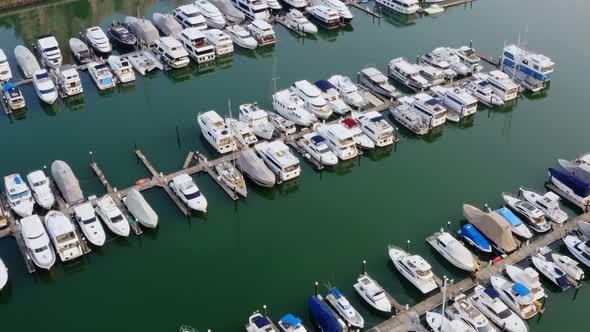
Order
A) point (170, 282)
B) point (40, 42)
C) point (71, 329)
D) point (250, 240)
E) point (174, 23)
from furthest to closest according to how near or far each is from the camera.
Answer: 1. point (174, 23)
2. point (40, 42)
3. point (250, 240)
4. point (170, 282)
5. point (71, 329)

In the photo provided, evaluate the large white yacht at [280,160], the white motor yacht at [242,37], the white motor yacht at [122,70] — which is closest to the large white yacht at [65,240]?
the large white yacht at [280,160]

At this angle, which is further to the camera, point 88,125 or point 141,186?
point 88,125

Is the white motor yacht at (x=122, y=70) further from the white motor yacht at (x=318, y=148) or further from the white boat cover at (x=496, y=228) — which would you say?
the white boat cover at (x=496, y=228)

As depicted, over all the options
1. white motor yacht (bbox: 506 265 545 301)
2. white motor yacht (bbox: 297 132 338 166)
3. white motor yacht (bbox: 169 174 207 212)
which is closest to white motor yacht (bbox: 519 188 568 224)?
white motor yacht (bbox: 506 265 545 301)

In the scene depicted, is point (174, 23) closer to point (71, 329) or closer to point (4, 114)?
point (4, 114)

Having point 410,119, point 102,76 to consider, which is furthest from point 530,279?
point 102,76

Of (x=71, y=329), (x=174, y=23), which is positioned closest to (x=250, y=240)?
(x=71, y=329)
